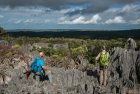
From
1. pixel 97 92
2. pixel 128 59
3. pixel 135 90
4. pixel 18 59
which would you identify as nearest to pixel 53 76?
pixel 97 92

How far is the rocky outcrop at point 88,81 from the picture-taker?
15961 mm

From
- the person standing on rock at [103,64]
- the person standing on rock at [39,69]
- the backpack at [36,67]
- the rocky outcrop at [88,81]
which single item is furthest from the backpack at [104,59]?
the backpack at [36,67]

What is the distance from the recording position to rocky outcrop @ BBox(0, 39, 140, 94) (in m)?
16.0

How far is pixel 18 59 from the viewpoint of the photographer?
3008cm

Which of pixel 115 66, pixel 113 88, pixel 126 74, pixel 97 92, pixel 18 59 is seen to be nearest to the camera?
pixel 97 92

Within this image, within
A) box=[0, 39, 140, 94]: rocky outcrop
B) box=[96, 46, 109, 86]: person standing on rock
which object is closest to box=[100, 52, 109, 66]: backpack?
box=[96, 46, 109, 86]: person standing on rock

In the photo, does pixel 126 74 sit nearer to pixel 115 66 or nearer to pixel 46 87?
pixel 115 66

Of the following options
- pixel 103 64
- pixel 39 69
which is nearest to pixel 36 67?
pixel 39 69

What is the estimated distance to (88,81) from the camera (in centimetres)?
1900

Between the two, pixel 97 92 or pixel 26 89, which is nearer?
pixel 26 89

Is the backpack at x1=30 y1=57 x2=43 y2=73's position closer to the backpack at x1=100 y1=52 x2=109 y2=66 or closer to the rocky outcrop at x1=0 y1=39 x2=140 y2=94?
the rocky outcrop at x1=0 y1=39 x2=140 y2=94

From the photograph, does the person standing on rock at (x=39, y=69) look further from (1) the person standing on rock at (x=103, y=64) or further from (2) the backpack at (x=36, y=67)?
(1) the person standing on rock at (x=103, y=64)

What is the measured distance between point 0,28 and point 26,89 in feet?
341

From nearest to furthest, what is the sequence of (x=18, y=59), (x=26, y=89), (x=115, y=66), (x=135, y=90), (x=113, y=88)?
(x=26, y=89)
(x=113, y=88)
(x=135, y=90)
(x=115, y=66)
(x=18, y=59)
